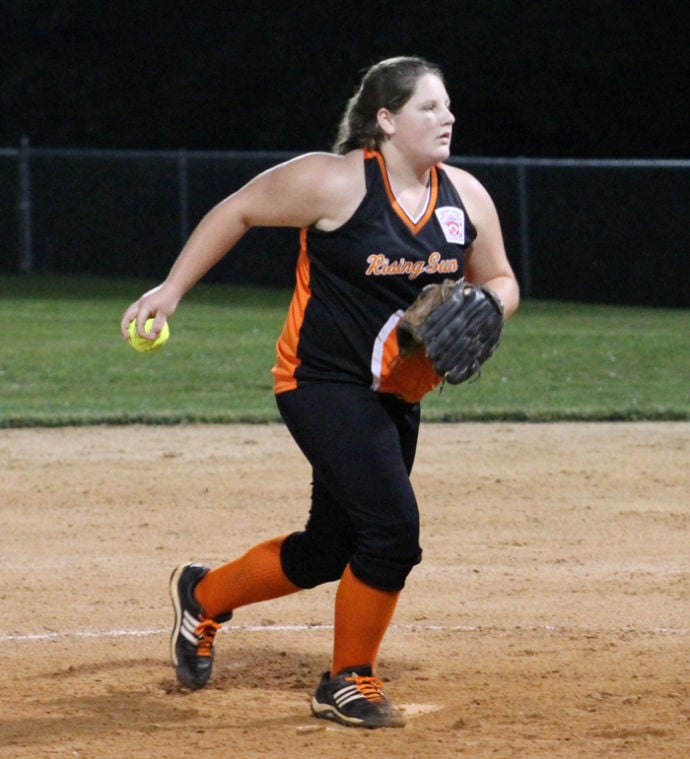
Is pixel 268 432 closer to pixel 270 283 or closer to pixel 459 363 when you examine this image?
pixel 459 363

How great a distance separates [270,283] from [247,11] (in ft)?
26.6

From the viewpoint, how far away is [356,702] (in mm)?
4258

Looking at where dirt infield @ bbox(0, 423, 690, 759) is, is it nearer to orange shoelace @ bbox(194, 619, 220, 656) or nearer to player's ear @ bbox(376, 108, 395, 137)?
orange shoelace @ bbox(194, 619, 220, 656)

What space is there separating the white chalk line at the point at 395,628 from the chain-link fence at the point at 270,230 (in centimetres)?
1451

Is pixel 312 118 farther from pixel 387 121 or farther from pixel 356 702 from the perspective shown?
pixel 356 702

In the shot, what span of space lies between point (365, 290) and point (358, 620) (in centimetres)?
94

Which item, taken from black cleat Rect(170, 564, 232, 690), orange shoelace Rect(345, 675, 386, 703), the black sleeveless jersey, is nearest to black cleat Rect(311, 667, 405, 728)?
orange shoelace Rect(345, 675, 386, 703)

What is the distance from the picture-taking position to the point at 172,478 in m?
8.12

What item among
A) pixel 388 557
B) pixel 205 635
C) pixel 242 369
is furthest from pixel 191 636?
pixel 242 369

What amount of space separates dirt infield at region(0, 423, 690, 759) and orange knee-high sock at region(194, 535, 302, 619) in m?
0.28

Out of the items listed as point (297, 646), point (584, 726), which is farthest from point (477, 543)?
point (584, 726)

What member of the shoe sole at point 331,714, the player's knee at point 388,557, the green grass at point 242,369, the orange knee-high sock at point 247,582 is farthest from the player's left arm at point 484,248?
Answer: the green grass at point 242,369

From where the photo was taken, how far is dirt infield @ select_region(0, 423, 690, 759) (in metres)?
4.23

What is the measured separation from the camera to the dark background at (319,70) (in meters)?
24.4
